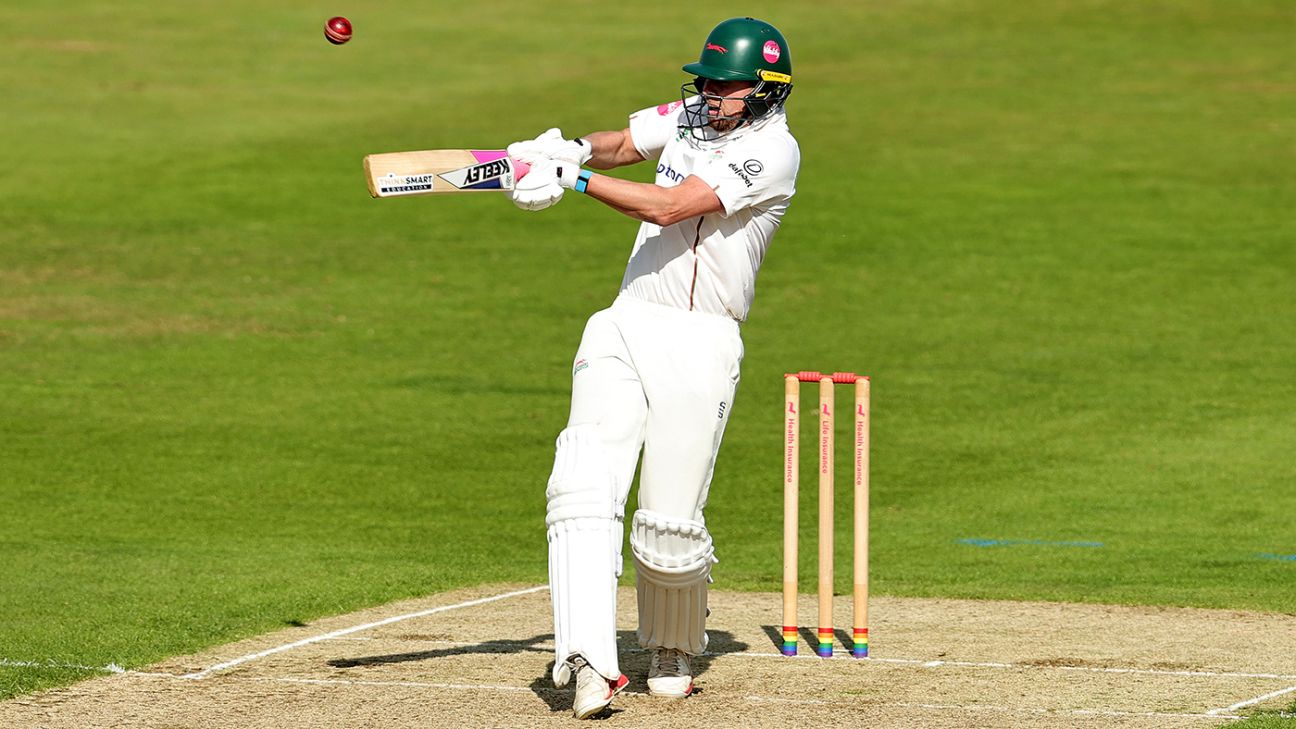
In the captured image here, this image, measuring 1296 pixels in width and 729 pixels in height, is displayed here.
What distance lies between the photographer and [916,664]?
7.47 m

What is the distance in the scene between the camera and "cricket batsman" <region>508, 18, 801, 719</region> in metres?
6.74

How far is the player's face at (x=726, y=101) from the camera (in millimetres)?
7090

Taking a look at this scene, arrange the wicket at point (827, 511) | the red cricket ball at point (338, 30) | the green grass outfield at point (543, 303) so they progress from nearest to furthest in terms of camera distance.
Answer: the wicket at point (827, 511) → the red cricket ball at point (338, 30) → the green grass outfield at point (543, 303)

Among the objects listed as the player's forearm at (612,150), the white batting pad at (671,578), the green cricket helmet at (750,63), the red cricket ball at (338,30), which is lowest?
the white batting pad at (671,578)

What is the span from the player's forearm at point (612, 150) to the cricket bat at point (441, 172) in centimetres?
54

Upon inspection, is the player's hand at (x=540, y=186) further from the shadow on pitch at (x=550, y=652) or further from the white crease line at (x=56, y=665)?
the white crease line at (x=56, y=665)

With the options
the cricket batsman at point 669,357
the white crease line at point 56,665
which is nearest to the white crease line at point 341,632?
the white crease line at point 56,665

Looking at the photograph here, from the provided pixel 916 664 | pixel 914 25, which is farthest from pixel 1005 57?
pixel 916 664

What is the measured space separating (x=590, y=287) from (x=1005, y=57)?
555 inches

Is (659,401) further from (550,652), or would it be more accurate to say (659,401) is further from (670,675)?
(550,652)

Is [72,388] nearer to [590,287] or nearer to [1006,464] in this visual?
[590,287]

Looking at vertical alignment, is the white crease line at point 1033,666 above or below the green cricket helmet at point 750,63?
below

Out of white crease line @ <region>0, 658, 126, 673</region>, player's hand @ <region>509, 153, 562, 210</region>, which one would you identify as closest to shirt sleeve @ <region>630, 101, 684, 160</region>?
player's hand @ <region>509, 153, 562, 210</region>

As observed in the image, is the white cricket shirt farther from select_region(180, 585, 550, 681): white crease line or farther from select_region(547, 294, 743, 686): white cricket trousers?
select_region(180, 585, 550, 681): white crease line
